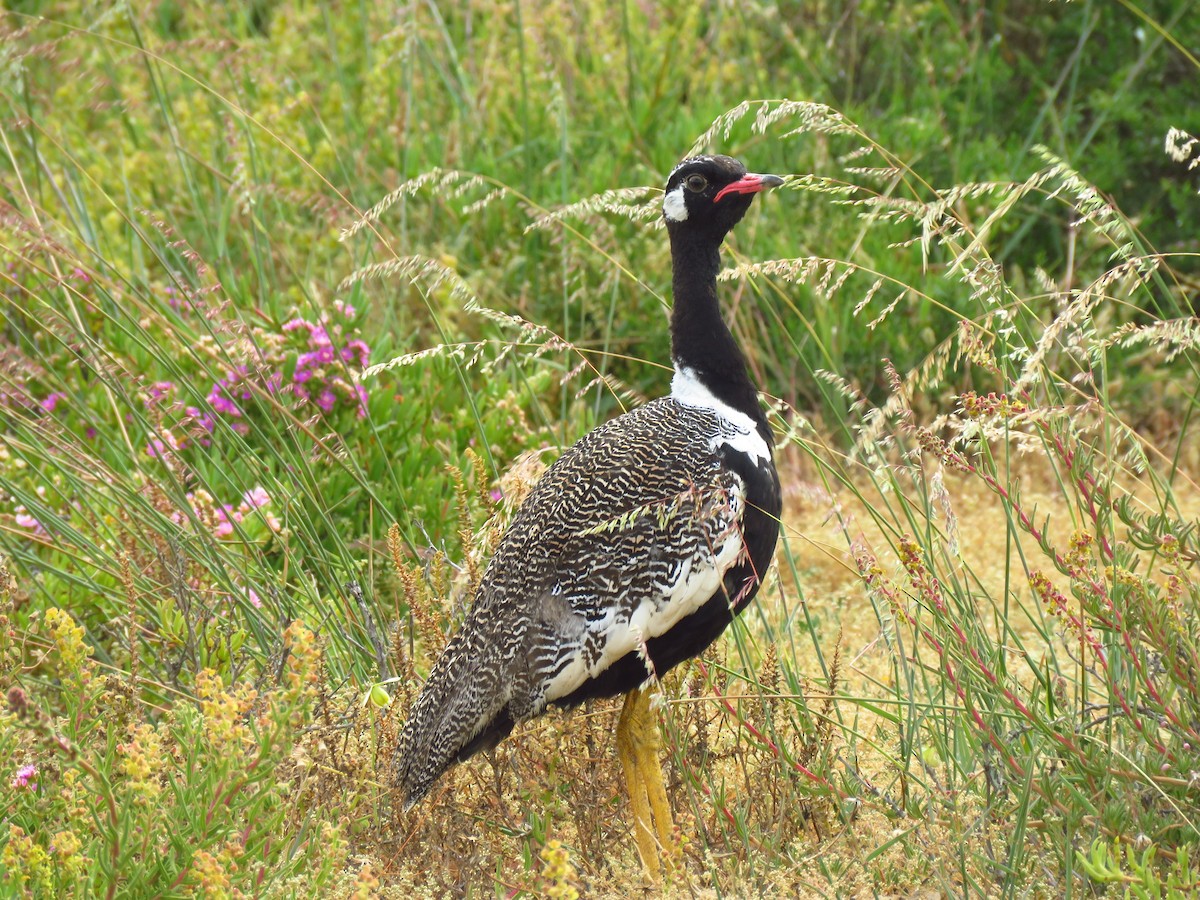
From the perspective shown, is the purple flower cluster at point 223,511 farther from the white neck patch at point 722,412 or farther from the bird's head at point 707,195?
the bird's head at point 707,195

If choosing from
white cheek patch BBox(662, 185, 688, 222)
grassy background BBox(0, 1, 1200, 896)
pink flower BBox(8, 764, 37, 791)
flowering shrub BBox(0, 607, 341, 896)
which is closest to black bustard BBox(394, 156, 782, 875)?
grassy background BBox(0, 1, 1200, 896)

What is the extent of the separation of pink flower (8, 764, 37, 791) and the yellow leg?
125 cm

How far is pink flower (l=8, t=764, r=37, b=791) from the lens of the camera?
9.66 feet

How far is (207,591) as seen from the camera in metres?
3.62

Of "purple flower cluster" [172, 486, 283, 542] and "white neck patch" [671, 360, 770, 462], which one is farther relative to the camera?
"purple flower cluster" [172, 486, 283, 542]

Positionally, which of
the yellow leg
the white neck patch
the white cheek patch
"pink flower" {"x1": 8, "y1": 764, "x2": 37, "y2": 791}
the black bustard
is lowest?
the yellow leg

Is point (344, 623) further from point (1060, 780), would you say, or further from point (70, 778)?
point (1060, 780)

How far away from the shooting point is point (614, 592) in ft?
10.4

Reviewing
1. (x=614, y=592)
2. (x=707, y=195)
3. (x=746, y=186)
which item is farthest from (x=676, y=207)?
(x=614, y=592)

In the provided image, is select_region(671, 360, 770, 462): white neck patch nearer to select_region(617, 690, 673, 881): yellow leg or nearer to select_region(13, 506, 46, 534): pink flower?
select_region(617, 690, 673, 881): yellow leg

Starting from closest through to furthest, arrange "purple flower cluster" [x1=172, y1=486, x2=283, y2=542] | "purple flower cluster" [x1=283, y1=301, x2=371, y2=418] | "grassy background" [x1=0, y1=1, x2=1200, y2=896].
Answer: "grassy background" [x1=0, y1=1, x2=1200, y2=896] < "purple flower cluster" [x1=172, y1=486, x2=283, y2=542] < "purple flower cluster" [x1=283, y1=301, x2=371, y2=418]

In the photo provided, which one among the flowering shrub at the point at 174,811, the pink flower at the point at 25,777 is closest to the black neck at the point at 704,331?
the flowering shrub at the point at 174,811

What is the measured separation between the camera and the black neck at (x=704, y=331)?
3.57 metres

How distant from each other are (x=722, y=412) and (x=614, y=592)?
0.57 metres
